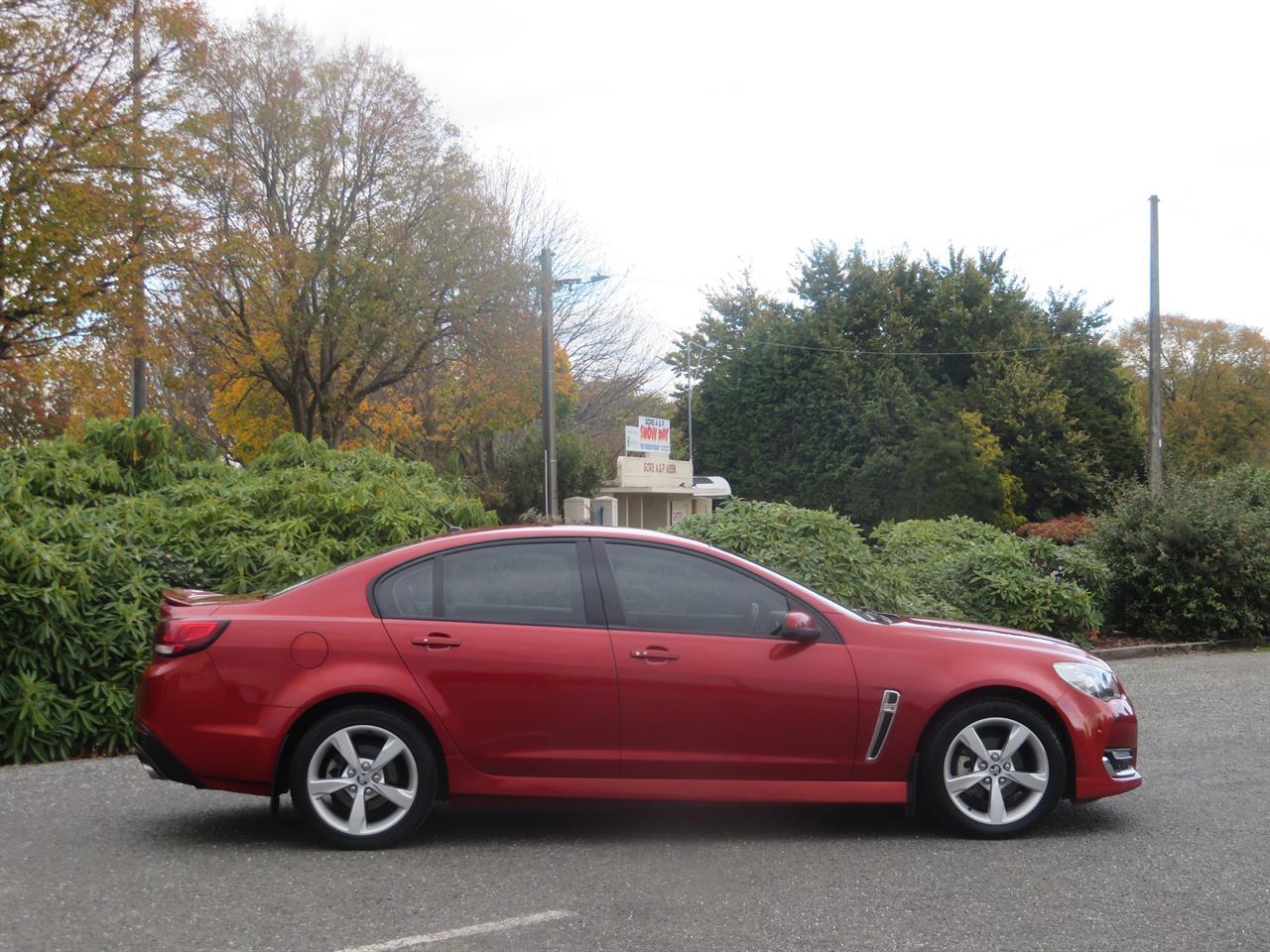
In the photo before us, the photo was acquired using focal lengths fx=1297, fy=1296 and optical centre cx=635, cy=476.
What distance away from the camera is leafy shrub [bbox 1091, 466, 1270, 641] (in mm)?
15133

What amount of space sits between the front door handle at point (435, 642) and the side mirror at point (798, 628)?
1.50 m

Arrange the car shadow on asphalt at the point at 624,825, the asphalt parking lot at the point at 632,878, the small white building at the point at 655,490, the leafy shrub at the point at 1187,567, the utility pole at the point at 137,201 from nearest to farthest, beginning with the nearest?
the asphalt parking lot at the point at 632,878, the car shadow on asphalt at the point at 624,825, the leafy shrub at the point at 1187,567, the utility pole at the point at 137,201, the small white building at the point at 655,490

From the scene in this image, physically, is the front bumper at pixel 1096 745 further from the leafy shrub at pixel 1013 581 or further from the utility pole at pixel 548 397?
the utility pole at pixel 548 397

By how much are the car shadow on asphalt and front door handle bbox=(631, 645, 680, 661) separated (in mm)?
878

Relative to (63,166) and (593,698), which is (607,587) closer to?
(593,698)

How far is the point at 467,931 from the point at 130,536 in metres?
5.56

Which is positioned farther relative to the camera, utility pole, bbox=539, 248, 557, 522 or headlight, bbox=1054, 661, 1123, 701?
utility pole, bbox=539, 248, 557, 522

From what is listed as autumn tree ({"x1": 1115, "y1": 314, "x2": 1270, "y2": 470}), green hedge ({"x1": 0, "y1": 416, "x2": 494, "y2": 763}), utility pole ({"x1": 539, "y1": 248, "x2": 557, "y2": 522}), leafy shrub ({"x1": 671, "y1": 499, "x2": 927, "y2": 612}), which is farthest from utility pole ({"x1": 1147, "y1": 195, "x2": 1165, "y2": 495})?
autumn tree ({"x1": 1115, "y1": 314, "x2": 1270, "y2": 470})

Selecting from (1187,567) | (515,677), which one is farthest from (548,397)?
(515,677)

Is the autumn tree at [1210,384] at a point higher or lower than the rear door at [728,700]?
higher

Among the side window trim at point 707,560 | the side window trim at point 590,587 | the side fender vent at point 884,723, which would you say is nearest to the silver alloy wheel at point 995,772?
the side fender vent at point 884,723

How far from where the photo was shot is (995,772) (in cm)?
604

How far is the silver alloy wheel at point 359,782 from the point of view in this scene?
19.0ft

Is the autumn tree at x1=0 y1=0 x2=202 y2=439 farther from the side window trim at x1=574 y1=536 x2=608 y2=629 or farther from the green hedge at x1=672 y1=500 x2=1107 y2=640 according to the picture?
the side window trim at x1=574 y1=536 x2=608 y2=629
